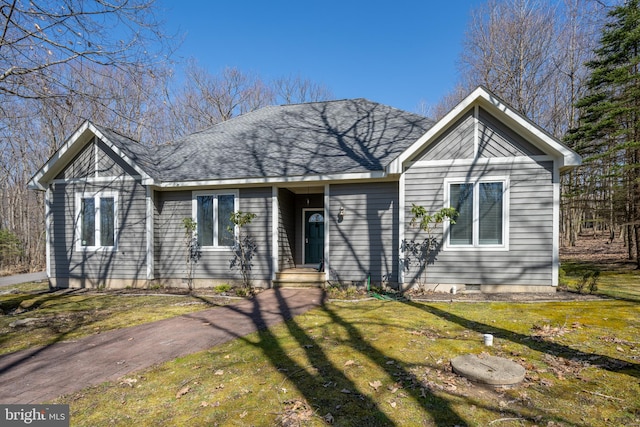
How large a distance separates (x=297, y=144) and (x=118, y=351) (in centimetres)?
792

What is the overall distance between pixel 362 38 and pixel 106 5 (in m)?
15.2

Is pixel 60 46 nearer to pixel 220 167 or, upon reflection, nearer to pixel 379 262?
pixel 220 167

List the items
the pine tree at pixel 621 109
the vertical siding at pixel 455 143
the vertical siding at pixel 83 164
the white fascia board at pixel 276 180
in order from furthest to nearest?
the pine tree at pixel 621 109, the vertical siding at pixel 83 164, the white fascia board at pixel 276 180, the vertical siding at pixel 455 143

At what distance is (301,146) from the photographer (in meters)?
10.8

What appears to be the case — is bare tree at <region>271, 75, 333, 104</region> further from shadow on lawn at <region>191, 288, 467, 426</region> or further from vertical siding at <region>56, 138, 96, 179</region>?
shadow on lawn at <region>191, 288, 467, 426</region>

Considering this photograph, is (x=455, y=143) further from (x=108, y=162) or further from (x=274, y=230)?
(x=108, y=162)

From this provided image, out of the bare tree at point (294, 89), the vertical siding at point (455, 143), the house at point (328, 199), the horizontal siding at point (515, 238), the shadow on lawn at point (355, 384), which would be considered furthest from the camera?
the bare tree at point (294, 89)

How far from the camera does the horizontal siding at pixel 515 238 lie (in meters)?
7.81

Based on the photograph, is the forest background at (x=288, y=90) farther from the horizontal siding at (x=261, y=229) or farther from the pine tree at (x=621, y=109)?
the horizontal siding at (x=261, y=229)

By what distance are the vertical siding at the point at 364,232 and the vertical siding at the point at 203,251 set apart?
206 centimetres

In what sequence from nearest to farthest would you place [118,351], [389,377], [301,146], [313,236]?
1. [389,377]
2. [118,351]
3. [301,146]
4. [313,236]

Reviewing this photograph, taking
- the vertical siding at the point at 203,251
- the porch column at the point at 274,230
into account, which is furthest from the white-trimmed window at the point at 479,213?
the vertical siding at the point at 203,251

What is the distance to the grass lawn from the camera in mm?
2951

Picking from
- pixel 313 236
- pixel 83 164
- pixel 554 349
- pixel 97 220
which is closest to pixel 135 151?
pixel 83 164
